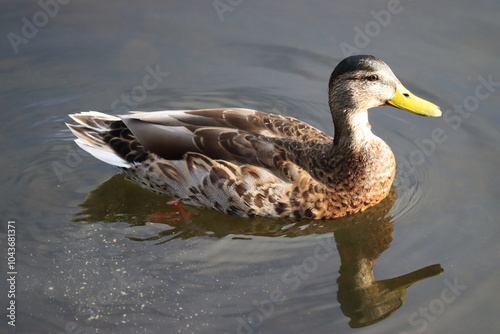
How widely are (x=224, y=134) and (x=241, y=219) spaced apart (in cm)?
89

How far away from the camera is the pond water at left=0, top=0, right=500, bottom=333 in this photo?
6699 millimetres

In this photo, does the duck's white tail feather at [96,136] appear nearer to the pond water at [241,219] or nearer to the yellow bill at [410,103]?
the pond water at [241,219]

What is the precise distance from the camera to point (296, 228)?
25.0ft

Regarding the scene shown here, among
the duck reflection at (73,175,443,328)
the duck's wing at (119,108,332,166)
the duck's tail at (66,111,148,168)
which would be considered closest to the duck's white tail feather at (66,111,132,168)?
the duck's tail at (66,111,148,168)

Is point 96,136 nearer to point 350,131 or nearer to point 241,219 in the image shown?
point 241,219

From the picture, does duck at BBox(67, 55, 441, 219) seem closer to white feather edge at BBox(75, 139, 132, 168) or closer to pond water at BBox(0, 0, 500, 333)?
white feather edge at BBox(75, 139, 132, 168)

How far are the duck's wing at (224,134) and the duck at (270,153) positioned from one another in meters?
0.01

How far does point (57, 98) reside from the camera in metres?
9.19

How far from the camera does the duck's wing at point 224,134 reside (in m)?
7.55

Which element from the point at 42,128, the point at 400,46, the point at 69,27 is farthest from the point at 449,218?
the point at 69,27

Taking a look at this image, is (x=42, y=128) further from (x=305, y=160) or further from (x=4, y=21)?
(x=305, y=160)

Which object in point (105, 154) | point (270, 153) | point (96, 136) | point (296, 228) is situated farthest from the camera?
point (96, 136)

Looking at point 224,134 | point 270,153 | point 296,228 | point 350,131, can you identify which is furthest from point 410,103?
point 224,134

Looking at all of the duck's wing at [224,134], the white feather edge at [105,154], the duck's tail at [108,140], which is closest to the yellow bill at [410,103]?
the duck's wing at [224,134]
